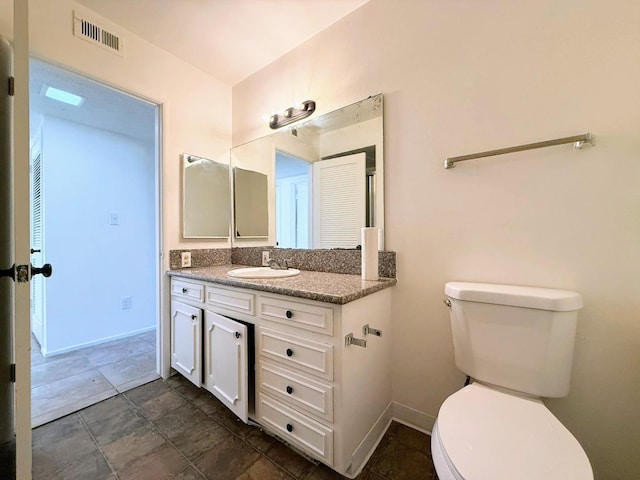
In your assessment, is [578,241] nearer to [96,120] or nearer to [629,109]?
[629,109]

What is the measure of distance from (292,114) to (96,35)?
1.26 m

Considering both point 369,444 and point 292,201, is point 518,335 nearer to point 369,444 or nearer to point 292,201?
point 369,444

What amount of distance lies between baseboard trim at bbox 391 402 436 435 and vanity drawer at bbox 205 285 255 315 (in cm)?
99

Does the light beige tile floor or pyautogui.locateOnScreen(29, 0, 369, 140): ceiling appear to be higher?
pyautogui.locateOnScreen(29, 0, 369, 140): ceiling

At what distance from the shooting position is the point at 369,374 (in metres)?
1.24

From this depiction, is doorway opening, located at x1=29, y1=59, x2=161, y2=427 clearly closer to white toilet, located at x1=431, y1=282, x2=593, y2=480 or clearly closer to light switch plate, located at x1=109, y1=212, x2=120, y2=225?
light switch plate, located at x1=109, y1=212, x2=120, y2=225

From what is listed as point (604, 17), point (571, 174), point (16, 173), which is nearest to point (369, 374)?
point (571, 174)

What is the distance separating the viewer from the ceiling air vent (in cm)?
152

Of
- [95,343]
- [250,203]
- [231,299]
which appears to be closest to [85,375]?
[95,343]

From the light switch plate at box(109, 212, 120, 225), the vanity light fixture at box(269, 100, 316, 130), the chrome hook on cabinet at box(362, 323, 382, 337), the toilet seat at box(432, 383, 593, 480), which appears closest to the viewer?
the toilet seat at box(432, 383, 593, 480)

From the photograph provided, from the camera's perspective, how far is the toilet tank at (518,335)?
0.95 meters

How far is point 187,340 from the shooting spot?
1.71 meters

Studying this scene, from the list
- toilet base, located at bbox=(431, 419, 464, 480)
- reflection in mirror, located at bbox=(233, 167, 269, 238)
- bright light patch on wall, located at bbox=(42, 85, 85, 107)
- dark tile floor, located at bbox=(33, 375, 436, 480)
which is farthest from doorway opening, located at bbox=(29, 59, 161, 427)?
toilet base, located at bbox=(431, 419, 464, 480)

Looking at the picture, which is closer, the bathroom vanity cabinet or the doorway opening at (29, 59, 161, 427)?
the bathroom vanity cabinet
